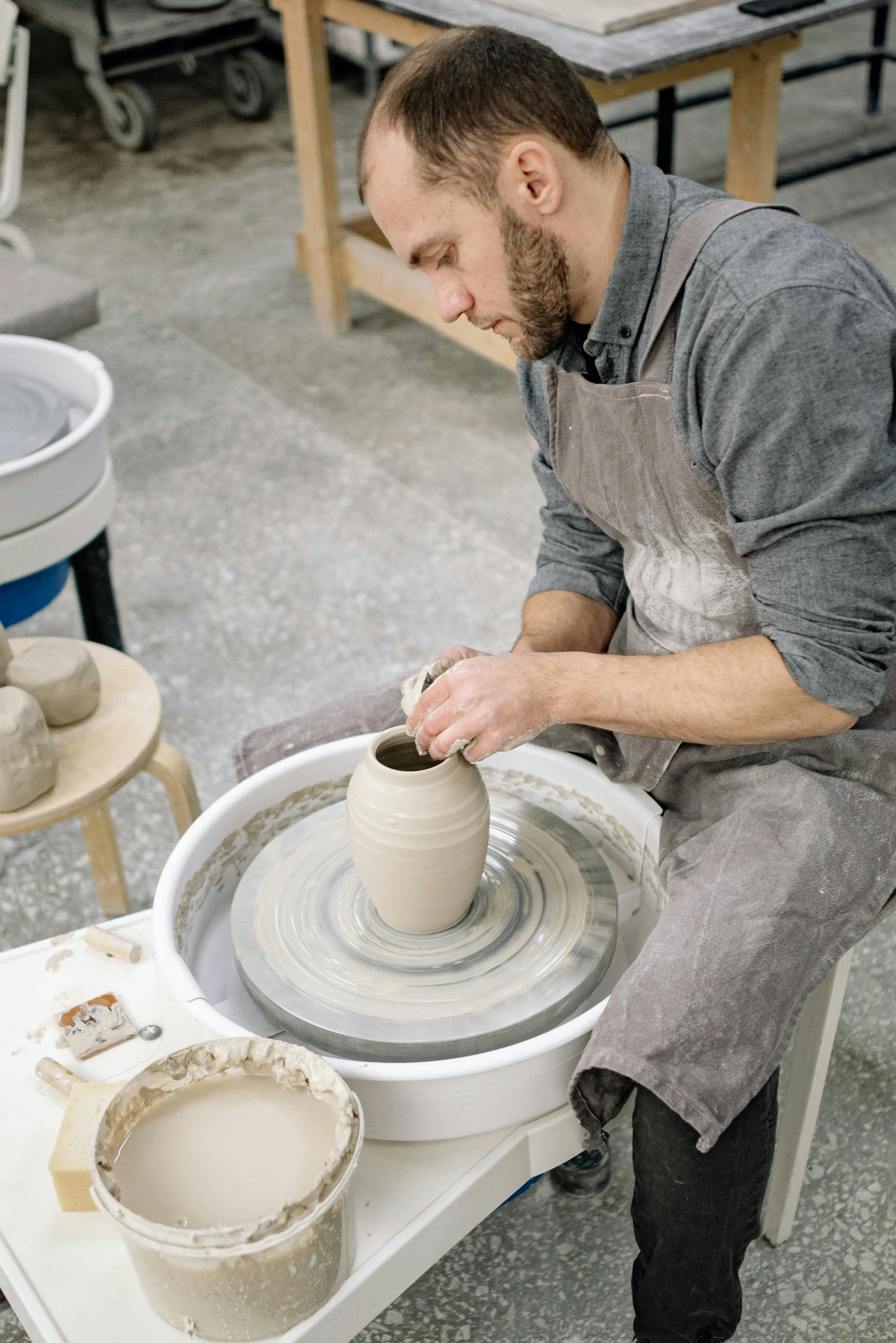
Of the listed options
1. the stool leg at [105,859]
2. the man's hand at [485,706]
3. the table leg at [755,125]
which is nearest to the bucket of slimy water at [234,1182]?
the man's hand at [485,706]

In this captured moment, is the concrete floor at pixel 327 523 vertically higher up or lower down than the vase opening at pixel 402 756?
lower down

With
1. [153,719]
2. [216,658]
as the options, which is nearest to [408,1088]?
[153,719]

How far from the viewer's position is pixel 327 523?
3.35m

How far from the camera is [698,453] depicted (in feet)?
4.39

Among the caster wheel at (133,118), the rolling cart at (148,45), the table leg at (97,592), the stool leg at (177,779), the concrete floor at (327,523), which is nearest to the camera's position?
the concrete floor at (327,523)

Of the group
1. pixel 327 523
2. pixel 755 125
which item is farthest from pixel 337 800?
pixel 755 125

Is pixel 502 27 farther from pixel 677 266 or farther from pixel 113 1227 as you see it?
pixel 113 1227

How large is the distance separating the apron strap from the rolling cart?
16.4 feet

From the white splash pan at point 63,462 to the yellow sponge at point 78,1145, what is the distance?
1.03 metres

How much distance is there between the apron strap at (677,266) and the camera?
1.30 m

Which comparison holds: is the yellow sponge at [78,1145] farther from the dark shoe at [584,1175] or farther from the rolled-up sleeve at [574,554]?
the rolled-up sleeve at [574,554]

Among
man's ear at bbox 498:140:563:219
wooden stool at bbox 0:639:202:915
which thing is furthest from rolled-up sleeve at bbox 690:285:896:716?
wooden stool at bbox 0:639:202:915

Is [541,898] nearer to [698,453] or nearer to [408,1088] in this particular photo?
[408,1088]

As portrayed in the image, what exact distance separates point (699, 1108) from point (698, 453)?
0.65 meters
